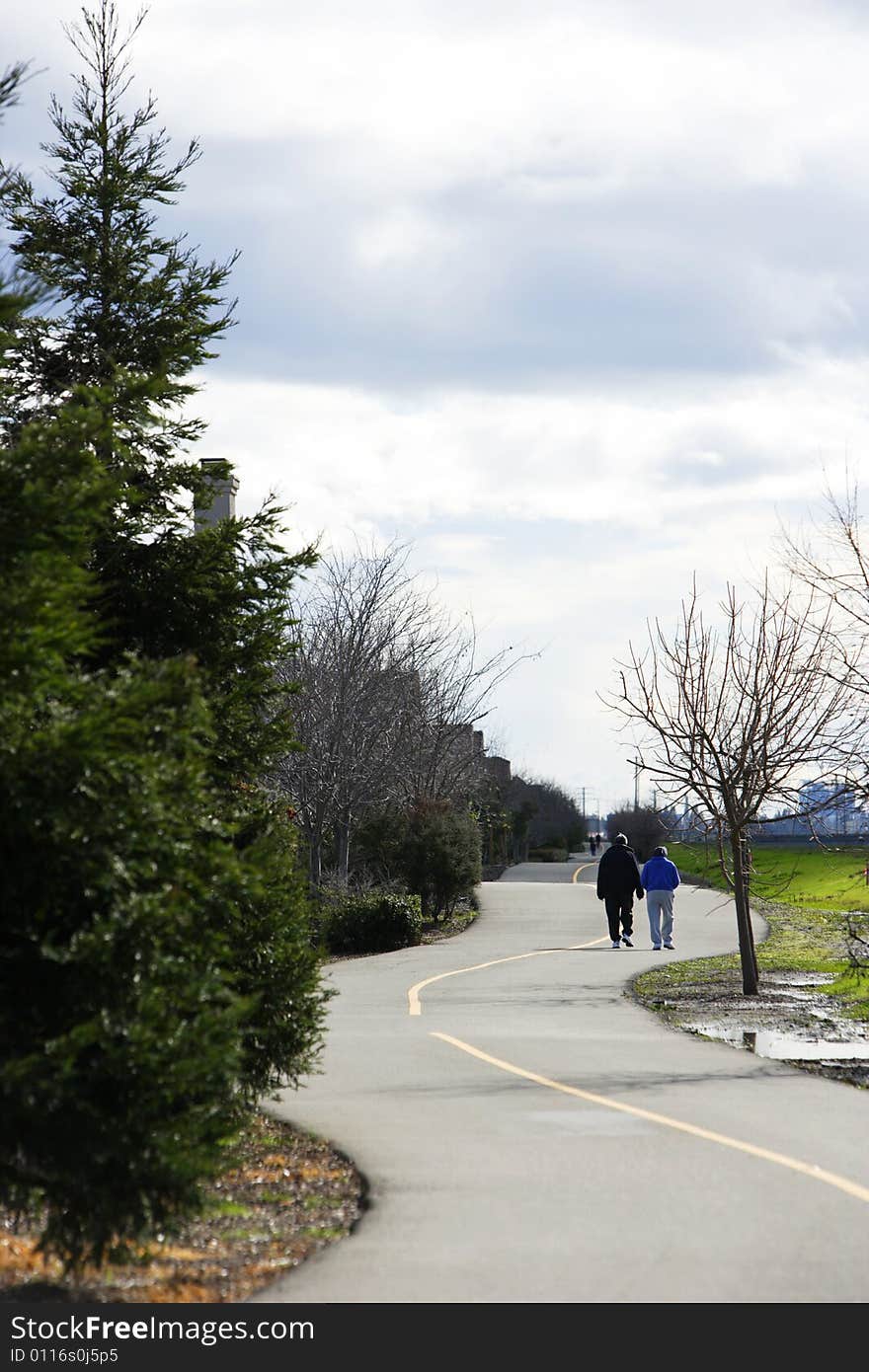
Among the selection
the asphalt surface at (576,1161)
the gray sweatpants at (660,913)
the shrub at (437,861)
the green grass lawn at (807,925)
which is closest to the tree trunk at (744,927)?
the green grass lawn at (807,925)

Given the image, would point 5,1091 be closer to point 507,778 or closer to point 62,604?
point 62,604

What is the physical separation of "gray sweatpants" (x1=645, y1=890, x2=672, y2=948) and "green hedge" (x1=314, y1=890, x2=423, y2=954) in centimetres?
434

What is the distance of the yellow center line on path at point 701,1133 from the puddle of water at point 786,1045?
107 inches

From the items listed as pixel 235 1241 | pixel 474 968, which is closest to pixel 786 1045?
pixel 474 968

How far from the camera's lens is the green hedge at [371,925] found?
86.6 feet

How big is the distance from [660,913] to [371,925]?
5.09 m

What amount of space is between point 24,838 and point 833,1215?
170 inches

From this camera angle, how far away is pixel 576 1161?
853 cm

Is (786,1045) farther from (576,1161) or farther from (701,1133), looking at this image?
(576,1161)

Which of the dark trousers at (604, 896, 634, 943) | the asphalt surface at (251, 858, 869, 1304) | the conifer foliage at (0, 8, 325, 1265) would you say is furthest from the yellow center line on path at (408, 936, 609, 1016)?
the conifer foliage at (0, 8, 325, 1265)

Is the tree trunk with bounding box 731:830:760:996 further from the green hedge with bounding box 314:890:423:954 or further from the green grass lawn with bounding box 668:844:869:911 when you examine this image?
the green grass lawn with bounding box 668:844:869:911

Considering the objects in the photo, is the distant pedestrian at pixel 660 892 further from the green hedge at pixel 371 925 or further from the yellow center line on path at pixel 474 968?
the green hedge at pixel 371 925

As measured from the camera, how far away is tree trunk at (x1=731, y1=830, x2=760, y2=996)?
59.9 feet

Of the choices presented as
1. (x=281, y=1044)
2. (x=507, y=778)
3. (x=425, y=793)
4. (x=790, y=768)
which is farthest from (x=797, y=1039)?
(x=507, y=778)
